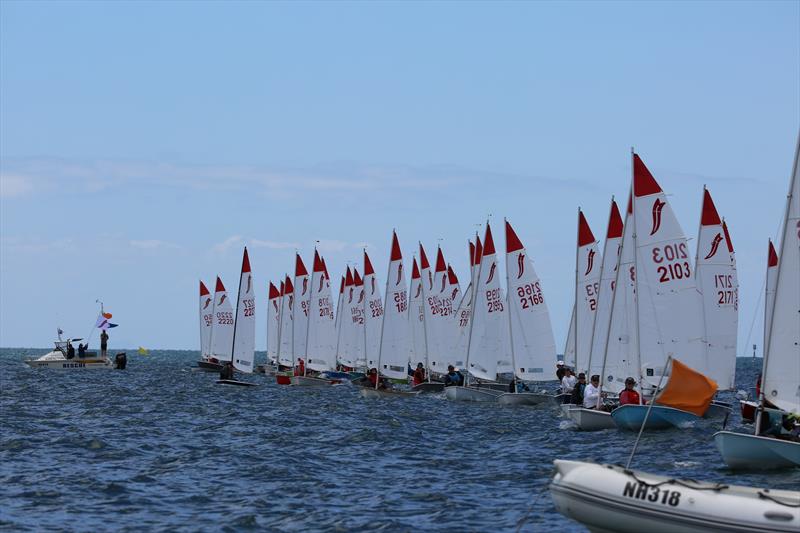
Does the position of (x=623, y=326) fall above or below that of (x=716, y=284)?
below

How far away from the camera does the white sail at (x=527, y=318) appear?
151ft

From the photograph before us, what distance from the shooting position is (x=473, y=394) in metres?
46.4

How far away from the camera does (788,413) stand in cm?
2283

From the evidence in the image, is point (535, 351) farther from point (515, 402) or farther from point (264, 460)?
point (264, 460)

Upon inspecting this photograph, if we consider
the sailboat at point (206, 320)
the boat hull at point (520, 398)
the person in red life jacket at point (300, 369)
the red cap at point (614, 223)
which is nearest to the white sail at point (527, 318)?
the boat hull at point (520, 398)

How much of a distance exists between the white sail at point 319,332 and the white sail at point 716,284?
26.5 m

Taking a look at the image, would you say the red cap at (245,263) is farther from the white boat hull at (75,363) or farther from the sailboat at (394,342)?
the white boat hull at (75,363)

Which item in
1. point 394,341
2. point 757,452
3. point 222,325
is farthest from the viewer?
point 222,325

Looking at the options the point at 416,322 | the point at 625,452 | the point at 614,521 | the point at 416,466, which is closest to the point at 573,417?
the point at 625,452

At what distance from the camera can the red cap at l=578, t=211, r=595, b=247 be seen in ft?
150

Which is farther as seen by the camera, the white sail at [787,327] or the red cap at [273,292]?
the red cap at [273,292]

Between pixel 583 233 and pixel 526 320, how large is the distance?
4031 millimetres

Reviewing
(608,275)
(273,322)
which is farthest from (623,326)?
(273,322)

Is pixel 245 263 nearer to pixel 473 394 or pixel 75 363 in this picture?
pixel 473 394
